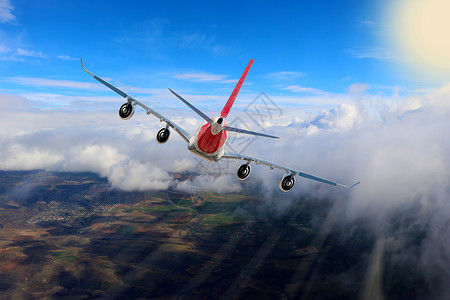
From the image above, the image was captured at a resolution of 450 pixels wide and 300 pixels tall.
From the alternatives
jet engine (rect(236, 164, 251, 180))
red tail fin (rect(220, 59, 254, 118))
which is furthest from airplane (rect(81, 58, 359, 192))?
jet engine (rect(236, 164, 251, 180))

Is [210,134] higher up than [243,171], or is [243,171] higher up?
[210,134]

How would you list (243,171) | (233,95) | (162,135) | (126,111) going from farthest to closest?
(243,171) < (162,135) < (126,111) < (233,95)

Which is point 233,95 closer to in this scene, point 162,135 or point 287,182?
point 162,135

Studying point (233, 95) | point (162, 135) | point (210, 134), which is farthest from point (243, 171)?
point (162, 135)

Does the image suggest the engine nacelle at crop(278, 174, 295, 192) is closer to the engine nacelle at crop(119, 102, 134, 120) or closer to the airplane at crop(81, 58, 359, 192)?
the airplane at crop(81, 58, 359, 192)

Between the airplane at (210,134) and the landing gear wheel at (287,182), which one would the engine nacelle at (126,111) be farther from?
the landing gear wheel at (287,182)

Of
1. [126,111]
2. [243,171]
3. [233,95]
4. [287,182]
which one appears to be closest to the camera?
[233,95]

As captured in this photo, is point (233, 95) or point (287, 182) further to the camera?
point (287, 182)
